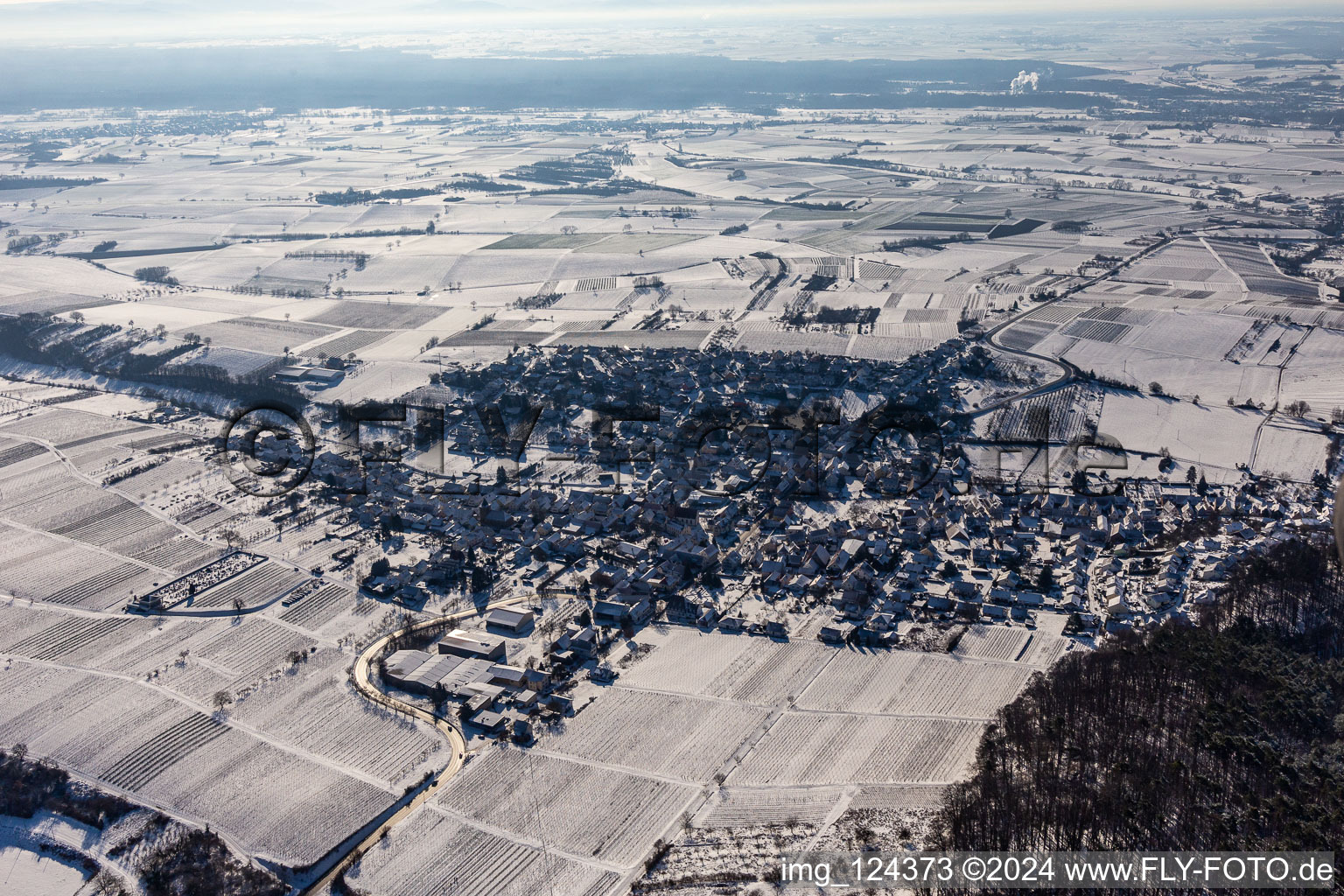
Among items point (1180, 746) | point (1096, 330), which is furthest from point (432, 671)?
point (1096, 330)

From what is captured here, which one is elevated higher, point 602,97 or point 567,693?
point 602,97

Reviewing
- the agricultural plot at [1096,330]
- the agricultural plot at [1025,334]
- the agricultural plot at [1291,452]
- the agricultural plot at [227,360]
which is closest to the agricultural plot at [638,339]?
the agricultural plot at [227,360]

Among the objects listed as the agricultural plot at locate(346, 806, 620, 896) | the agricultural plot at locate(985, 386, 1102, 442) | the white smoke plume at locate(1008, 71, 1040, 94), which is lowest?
the agricultural plot at locate(346, 806, 620, 896)

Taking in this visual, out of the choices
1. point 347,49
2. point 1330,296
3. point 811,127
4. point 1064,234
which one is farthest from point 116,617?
point 347,49

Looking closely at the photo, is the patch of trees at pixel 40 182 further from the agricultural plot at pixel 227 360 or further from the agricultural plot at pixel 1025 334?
the agricultural plot at pixel 1025 334

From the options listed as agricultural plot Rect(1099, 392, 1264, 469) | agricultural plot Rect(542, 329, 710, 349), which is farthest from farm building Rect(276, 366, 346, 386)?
agricultural plot Rect(1099, 392, 1264, 469)

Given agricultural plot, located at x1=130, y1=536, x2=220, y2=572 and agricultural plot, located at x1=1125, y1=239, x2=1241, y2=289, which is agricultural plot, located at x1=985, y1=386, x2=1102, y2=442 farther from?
agricultural plot, located at x1=130, y1=536, x2=220, y2=572

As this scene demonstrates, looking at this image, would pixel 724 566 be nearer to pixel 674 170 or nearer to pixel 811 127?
pixel 674 170
